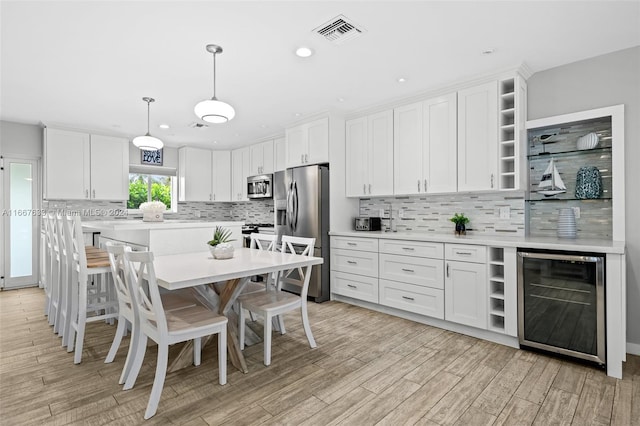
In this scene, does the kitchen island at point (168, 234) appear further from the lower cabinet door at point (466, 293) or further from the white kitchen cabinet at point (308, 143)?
the lower cabinet door at point (466, 293)

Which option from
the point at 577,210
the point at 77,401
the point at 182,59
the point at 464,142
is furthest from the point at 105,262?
the point at 577,210

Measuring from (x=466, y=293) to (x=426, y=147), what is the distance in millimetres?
1605

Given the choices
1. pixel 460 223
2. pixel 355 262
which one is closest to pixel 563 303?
pixel 460 223

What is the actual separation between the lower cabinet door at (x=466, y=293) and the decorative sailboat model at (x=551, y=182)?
973mm

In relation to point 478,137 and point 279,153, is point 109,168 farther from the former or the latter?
point 478,137

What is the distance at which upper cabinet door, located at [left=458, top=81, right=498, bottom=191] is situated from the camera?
327cm

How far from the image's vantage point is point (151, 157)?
6.35 m

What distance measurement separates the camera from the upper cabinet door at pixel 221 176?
6.80m

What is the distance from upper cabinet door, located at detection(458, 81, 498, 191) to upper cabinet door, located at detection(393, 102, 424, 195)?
18.6 inches

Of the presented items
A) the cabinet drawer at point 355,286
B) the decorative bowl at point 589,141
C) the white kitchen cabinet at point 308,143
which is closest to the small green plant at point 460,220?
the cabinet drawer at point 355,286

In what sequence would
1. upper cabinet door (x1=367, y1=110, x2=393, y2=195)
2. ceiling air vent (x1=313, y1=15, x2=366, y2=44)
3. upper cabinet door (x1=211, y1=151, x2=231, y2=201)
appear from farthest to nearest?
upper cabinet door (x1=211, y1=151, x2=231, y2=201), upper cabinet door (x1=367, y1=110, x2=393, y2=195), ceiling air vent (x1=313, y1=15, x2=366, y2=44)


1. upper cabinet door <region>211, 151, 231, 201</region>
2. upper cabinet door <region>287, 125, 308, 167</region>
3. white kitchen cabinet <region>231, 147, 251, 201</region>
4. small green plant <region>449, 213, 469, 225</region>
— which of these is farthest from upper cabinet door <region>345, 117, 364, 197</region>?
upper cabinet door <region>211, 151, 231, 201</region>

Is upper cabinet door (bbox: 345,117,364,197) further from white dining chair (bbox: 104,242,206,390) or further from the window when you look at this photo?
the window

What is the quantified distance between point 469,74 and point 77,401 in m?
4.02
